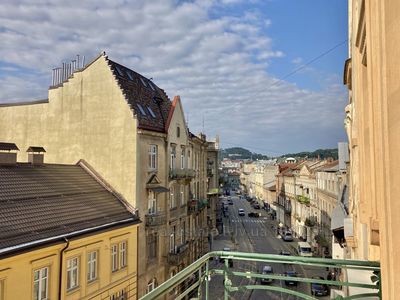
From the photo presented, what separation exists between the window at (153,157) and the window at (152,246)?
14.4ft

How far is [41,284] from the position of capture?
14.8m

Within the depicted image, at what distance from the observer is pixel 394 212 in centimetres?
260

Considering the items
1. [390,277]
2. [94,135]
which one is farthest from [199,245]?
[390,277]

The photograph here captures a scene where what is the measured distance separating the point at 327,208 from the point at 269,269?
36.0ft

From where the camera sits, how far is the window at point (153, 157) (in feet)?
81.0

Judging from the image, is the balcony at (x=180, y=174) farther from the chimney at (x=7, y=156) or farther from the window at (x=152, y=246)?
the chimney at (x=7, y=156)

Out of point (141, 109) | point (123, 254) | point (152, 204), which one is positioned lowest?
point (123, 254)

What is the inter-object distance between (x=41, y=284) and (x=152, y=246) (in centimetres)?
1042

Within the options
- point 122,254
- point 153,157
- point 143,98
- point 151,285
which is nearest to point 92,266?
point 122,254

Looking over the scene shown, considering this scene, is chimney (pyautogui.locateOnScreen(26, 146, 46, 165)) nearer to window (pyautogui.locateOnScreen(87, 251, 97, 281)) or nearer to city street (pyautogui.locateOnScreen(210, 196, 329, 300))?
window (pyautogui.locateOnScreen(87, 251, 97, 281))

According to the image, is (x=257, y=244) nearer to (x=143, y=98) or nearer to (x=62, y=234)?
(x=143, y=98)

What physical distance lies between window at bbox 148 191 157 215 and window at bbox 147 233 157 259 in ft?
Result: 4.85

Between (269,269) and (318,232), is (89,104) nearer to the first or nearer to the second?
(269,269)

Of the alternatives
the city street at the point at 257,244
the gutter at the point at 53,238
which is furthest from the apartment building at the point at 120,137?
the city street at the point at 257,244
